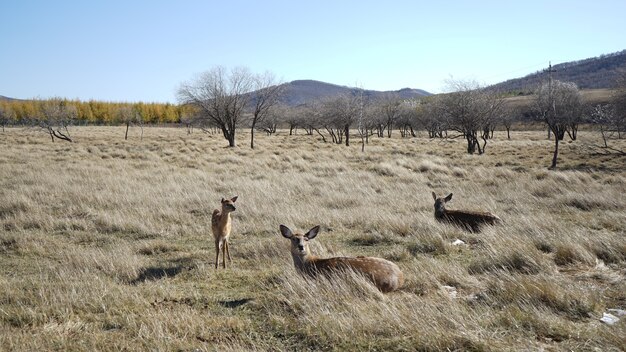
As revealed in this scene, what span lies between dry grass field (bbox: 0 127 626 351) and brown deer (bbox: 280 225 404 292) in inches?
6.5

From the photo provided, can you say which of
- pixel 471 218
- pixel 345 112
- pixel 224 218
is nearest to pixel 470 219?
pixel 471 218

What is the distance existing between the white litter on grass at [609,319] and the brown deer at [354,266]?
212 centimetres

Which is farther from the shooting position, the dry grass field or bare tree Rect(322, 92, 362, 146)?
bare tree Rect(322, 92, 362, 146)

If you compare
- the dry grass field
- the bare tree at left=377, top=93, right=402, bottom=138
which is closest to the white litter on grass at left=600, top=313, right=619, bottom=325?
the dry grass field

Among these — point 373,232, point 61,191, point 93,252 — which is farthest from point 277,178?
point 93,252

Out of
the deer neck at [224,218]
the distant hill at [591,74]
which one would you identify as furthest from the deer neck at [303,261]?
the distant hill at [591,74]

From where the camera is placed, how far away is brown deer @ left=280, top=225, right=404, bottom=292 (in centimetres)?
528

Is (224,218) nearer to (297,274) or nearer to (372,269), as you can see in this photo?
(297,274)

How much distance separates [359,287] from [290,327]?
110 cm

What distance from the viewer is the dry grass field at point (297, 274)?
12.9ft

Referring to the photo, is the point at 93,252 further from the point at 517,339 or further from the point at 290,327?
the point at 517,339

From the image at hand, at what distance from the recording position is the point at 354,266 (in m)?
5.43

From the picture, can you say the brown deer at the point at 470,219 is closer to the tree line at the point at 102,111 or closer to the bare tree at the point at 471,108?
the bare tree at the point at 471,108

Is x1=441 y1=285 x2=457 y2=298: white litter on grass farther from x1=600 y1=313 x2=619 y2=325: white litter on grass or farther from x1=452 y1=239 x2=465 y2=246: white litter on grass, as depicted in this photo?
x1=452 y1=239 x2=465 y2=246: white litter on grass
